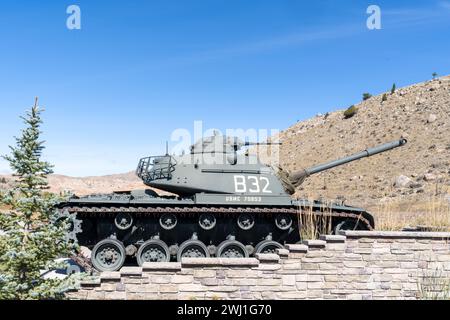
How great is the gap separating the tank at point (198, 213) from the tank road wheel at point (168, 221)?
28 mm

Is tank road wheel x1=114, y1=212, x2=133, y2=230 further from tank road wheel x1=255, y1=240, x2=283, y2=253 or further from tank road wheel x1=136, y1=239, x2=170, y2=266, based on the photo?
tank road wheel x1=255, y1=240, x2=283, y2=253

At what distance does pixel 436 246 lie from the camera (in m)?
9.75

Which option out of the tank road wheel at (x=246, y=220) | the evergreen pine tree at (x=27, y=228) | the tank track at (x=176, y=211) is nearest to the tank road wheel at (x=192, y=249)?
the tank track at (x=176, y=211)

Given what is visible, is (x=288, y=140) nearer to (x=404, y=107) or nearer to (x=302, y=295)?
(x=404, y=107)

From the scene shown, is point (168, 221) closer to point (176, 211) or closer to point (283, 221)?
point (176, 211)

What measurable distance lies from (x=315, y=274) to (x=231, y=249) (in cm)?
344

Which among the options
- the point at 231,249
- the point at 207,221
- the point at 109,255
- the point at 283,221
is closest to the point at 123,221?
the point at 109,255

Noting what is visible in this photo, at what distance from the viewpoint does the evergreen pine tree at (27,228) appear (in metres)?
7.05

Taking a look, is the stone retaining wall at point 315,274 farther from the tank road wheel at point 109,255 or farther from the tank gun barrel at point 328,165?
the tank gun barrel at point 328,165

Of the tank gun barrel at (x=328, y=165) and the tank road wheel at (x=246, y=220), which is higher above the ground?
the tank gun barrel at (x=328, y=165)

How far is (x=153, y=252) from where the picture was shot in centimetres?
1220

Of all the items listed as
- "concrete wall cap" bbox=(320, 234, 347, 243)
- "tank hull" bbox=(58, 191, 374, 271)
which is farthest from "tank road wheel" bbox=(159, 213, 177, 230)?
"concrete wall cap" bbox=(320, 234, 347, 243)
